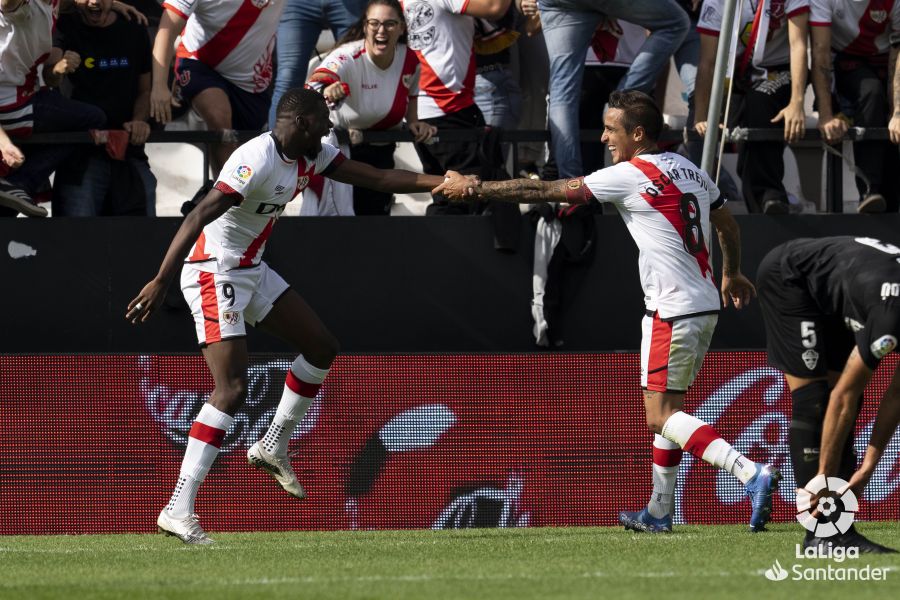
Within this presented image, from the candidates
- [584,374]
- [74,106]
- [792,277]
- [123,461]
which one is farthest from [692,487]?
[74,106]

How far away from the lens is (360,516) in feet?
29.1

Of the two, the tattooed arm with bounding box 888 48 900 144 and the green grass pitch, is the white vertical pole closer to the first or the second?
the tattooed arm with bounding box 888 48 900 144

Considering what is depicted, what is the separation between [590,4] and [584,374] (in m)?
2.36

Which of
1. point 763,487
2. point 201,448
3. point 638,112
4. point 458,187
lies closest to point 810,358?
point 763,487

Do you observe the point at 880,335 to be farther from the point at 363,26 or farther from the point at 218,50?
the point at 218,50

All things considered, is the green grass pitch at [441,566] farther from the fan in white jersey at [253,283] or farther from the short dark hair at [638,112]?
the short dark hair at [638,112]

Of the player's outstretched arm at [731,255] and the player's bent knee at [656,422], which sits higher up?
the player's outstretched arm at [731,255]

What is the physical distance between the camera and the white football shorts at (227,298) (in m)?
7.56

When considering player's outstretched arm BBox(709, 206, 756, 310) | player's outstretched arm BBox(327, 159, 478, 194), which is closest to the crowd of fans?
player's outstretched arm BBox(327, 159, 478, 194)

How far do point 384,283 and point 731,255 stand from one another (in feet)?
7.95

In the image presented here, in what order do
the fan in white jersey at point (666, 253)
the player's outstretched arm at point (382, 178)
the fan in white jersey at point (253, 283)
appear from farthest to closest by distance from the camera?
1. the player's outstretched arm at point (382, 178)
2. the fan in white jersey at point (253, 283)
3. the fan in white jersey at point (666, 253)

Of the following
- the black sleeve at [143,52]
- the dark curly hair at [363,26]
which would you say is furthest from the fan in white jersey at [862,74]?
the black sleeve at [143,52]

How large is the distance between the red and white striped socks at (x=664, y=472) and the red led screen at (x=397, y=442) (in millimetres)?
1339

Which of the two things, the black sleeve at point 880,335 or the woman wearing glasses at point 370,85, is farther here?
the woman wearing glasses at point 370,85
